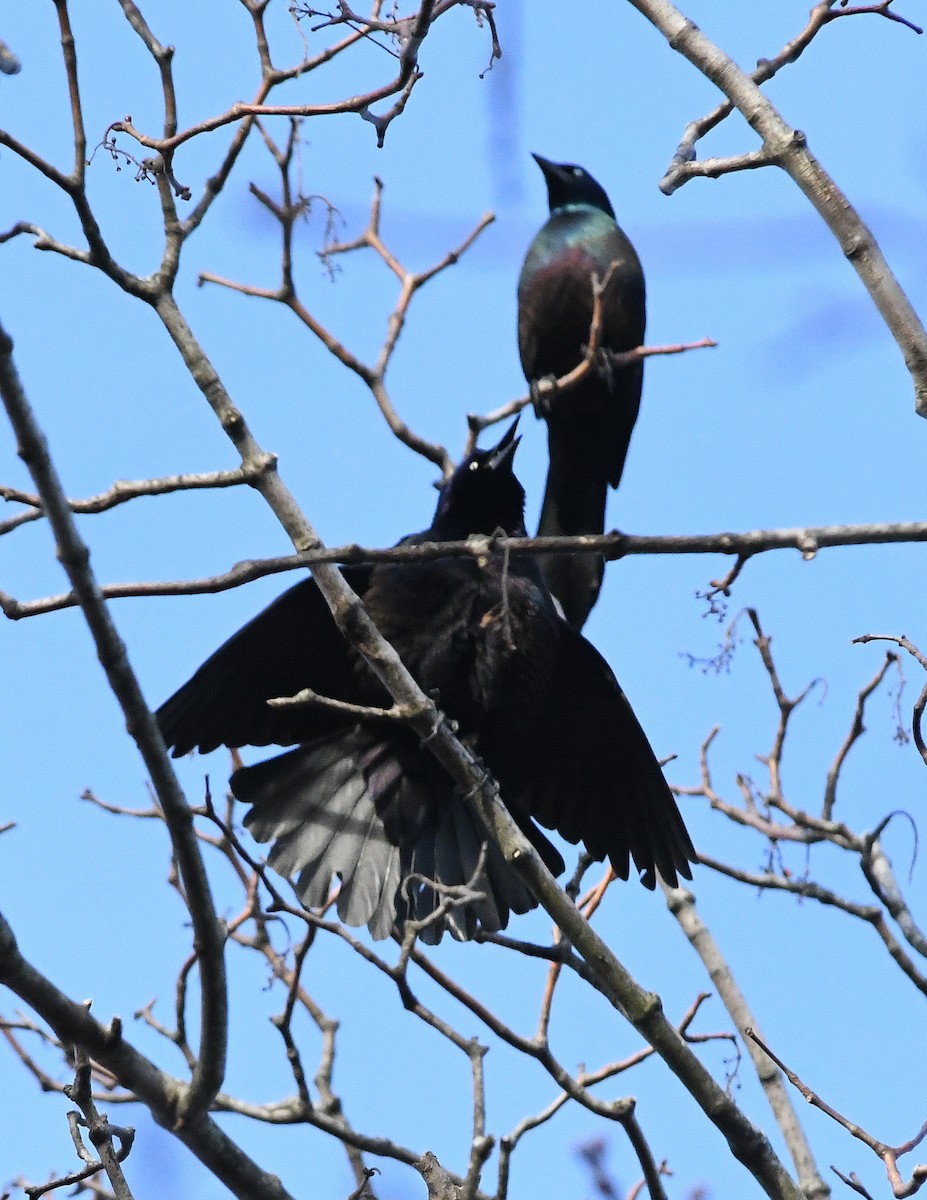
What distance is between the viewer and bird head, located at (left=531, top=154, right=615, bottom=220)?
6402 mm

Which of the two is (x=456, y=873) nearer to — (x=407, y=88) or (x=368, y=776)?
(x=368, y=776)

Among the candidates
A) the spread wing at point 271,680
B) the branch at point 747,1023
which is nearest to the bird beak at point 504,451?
the spread wing at point 271,680

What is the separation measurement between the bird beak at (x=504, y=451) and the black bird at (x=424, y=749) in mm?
504

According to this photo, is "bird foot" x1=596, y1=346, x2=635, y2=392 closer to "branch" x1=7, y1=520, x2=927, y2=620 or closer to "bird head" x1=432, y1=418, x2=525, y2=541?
"bird head" x1=432, y1=418, x2=525, y2=541

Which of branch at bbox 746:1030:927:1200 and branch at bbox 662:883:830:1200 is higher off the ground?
branch at bbox 662:883:830:1200

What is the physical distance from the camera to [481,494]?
16.3 ft

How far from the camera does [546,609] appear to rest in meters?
4.39

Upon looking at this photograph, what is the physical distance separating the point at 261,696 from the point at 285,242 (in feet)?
4.17

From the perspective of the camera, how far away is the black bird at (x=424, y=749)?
4270mm

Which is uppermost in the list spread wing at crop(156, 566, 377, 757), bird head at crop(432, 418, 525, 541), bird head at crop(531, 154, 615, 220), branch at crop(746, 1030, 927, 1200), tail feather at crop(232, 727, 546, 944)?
bird head at crop(531, 154, 615, 220)

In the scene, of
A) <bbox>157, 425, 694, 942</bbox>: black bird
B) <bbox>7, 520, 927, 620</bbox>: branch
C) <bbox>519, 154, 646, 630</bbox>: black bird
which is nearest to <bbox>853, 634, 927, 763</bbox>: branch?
<bbox>7, 520, 927, 620</bbox>: branch

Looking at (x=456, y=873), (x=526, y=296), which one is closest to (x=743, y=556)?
(x=456, y=873)

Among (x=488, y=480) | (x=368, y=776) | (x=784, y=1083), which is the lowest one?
(x=784, y=1083)

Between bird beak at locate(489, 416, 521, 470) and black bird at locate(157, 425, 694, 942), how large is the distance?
0.50 meters
